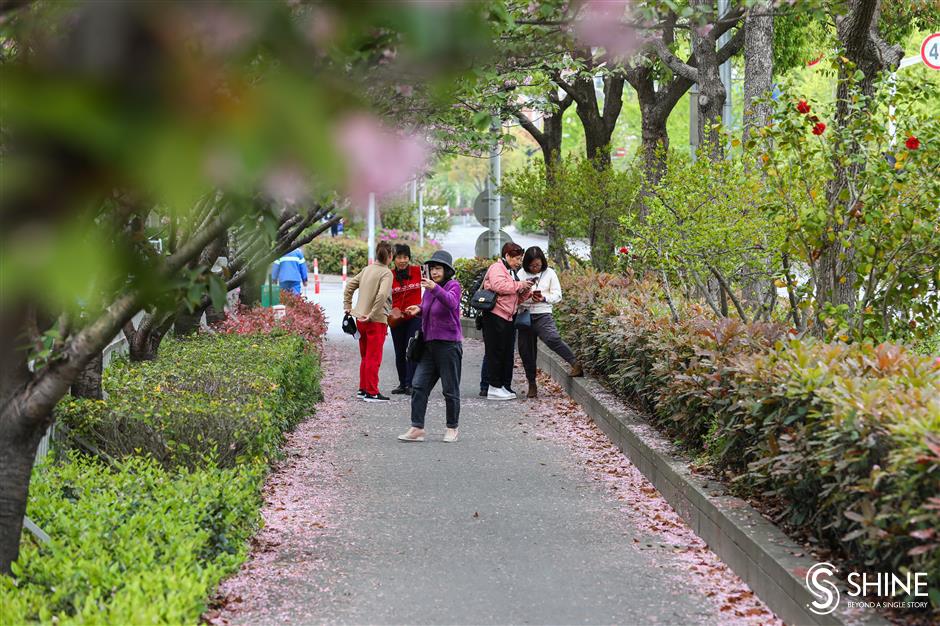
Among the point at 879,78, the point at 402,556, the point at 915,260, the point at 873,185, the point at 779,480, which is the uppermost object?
the point at 879,78

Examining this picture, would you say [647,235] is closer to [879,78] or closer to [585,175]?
[879,78]

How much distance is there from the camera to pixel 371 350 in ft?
44.4

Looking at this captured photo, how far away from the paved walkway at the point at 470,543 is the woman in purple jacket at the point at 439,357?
0.74ft

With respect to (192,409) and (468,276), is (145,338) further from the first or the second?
(468,276)

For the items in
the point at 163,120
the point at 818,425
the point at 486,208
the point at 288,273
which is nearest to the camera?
the point at 163,120

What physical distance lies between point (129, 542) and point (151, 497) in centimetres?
100

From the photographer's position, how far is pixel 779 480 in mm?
6145

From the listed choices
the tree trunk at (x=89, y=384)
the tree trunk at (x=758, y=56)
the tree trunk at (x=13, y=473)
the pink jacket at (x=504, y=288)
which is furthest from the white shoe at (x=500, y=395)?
the tree trunk at (x=13, y=473)

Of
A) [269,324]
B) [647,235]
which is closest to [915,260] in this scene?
[647,235]

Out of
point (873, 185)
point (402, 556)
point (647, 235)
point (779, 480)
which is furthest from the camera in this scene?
point (647, 235)

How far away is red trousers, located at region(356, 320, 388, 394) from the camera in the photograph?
13469 millimetres

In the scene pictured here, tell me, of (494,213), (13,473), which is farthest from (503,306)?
(494,213)

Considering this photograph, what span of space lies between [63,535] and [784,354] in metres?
4.14

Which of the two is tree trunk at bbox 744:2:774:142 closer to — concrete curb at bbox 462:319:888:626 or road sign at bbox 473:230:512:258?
concrete curb at bbox 462:319:888:626
